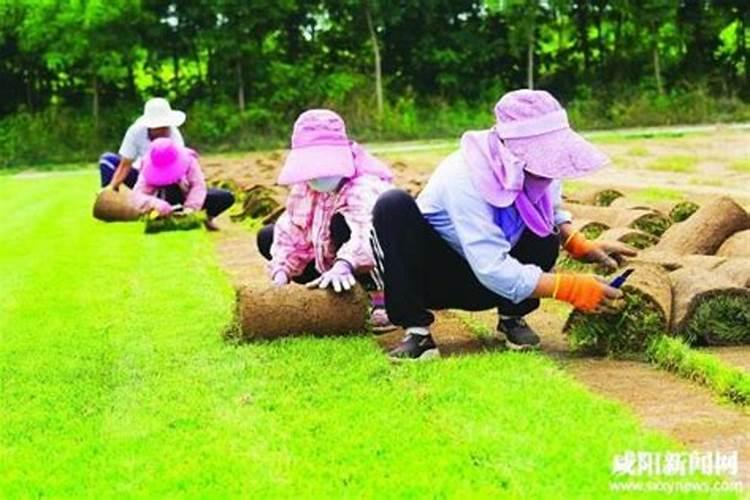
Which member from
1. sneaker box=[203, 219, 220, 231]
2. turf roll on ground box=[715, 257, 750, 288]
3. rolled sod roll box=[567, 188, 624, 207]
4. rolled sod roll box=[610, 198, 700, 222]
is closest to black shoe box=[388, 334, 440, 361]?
turf roll on ground box=[715, 257, 750, 288]

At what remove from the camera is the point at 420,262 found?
6.13 m

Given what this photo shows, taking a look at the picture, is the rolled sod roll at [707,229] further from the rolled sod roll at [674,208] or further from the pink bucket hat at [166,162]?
the pink bucket hat at [166,162]

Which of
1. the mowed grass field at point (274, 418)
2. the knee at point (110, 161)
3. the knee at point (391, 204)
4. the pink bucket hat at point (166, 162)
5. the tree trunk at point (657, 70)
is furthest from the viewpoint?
the tree trunk at point (657, 70)

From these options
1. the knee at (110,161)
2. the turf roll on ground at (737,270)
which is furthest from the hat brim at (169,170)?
the turf roll on ground at (737,270)

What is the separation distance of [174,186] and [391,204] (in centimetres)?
739

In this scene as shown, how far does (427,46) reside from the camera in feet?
119

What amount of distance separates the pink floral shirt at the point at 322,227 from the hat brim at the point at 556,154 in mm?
1130

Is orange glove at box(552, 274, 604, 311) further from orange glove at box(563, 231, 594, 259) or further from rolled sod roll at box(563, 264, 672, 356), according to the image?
orange glove at box(563, 231, 594, 259)

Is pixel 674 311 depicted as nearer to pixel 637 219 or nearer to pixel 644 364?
pixel 644 364

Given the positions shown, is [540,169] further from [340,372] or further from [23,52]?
[23,52]

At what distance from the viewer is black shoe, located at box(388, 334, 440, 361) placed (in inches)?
240

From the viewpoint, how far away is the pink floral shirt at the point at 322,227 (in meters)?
6.65

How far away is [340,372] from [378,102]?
2881 centimetres

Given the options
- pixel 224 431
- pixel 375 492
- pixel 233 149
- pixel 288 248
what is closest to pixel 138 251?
pixel 288 248
